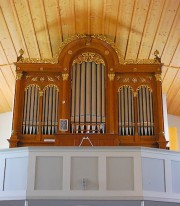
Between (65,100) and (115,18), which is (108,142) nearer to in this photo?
(65,100)

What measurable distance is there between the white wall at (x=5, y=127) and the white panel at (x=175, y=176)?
271 inches

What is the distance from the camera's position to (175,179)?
34.1ft

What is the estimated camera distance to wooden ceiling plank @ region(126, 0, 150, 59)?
38.4 feet

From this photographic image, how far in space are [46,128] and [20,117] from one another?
0.75 m

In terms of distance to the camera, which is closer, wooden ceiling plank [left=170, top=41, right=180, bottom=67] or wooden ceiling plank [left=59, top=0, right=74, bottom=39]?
wooden ceiling plank [left=59, top=0, right=74, bottom=39]

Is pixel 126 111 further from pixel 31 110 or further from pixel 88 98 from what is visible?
pixel 31 110

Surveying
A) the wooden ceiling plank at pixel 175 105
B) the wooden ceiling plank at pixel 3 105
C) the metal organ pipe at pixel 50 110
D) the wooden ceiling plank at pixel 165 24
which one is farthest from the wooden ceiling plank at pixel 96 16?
the wooden ceiling plank at pixel 3 105

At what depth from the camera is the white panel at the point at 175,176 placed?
1031 cm

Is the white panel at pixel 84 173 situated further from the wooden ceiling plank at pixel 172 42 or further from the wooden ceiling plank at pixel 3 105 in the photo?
the wooden ceiling plank at pixel 3 105

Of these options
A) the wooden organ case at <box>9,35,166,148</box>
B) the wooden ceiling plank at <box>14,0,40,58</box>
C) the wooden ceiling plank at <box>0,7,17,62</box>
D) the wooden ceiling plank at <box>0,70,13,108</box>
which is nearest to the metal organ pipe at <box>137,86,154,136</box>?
the wooden organ case at <box>9,35,166,148</box>

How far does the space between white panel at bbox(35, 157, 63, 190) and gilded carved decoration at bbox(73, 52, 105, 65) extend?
3.65m

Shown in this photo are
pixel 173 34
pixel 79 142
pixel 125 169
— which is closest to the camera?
pixel 125 169

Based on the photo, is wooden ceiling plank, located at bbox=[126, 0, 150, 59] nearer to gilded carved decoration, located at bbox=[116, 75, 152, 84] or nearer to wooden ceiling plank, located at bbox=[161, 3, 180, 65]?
wooden ceiling plank, located at bbox=[161, 3, 180, 65]

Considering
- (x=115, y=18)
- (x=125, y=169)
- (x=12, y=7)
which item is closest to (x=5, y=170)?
(x=125, y=169)
